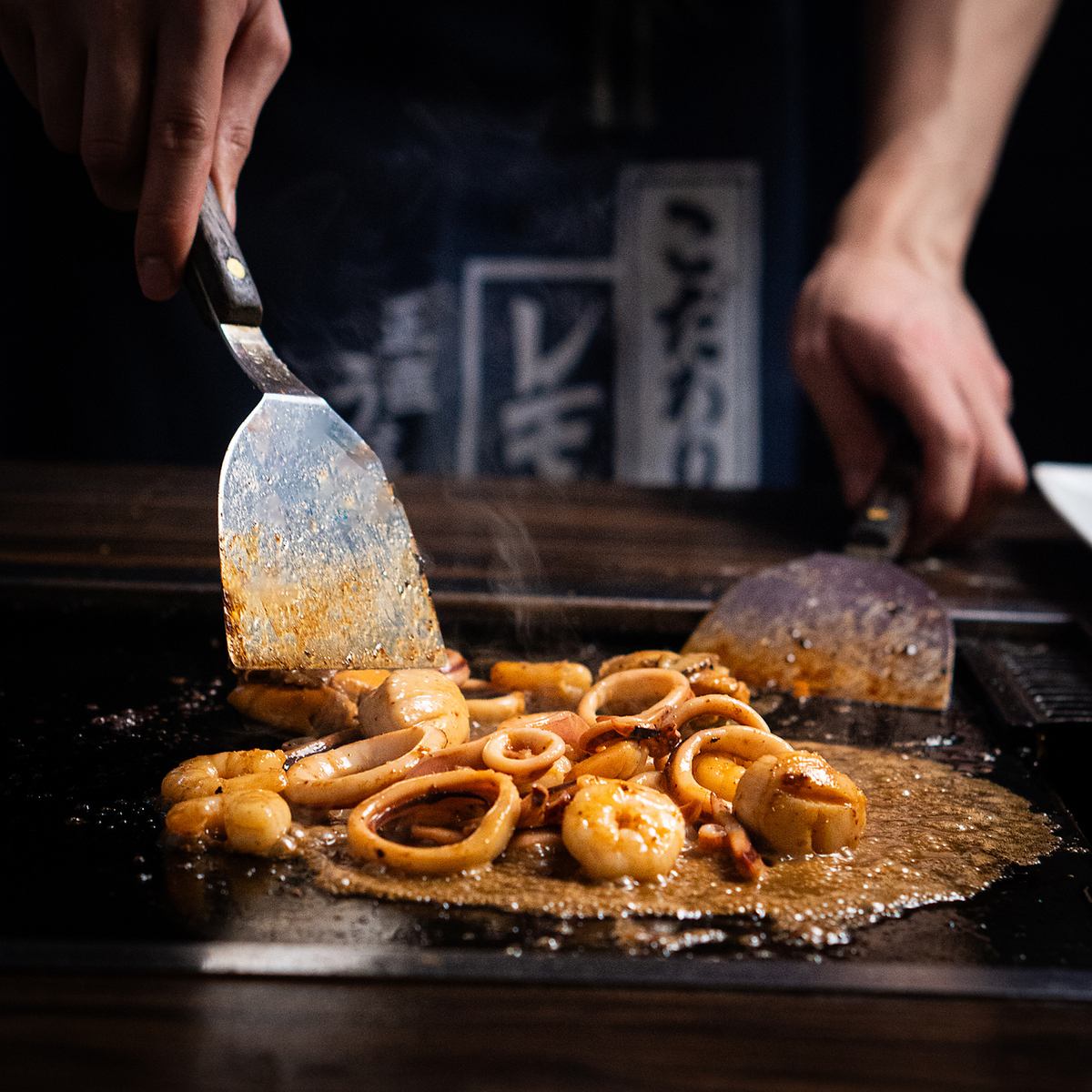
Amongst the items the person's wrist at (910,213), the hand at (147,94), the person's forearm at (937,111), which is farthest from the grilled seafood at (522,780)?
the person's forearm at (937,111)

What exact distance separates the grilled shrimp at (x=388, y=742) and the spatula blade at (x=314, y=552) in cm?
4

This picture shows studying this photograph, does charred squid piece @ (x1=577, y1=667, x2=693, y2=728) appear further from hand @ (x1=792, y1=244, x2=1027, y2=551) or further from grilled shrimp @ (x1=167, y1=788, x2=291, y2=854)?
hand @ (x1=792, y1=244, x2=1027, y2=551)

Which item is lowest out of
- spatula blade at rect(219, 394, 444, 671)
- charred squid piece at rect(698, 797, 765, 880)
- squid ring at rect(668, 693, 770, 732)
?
charred squid piece at rect(698, 797, 765, 880)

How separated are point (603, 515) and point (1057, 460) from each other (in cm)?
249

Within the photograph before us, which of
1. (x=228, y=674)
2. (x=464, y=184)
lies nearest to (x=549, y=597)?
(x=228, y=674)

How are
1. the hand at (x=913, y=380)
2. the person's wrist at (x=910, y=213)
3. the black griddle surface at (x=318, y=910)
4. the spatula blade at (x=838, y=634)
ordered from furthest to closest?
1. the person's wrist at (x=910, y=213)
2. the hand at (x=913, y=380)
3. the spatula blade at (x=838, y=634)
4. the black griddle surface at (x=318, y=910)

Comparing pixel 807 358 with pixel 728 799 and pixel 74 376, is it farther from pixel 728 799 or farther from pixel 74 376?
pixel 74 376

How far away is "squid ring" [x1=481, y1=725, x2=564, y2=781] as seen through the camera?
147 centimetres

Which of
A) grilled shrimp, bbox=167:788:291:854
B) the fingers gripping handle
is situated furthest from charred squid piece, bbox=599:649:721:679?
the fingers gripping handle

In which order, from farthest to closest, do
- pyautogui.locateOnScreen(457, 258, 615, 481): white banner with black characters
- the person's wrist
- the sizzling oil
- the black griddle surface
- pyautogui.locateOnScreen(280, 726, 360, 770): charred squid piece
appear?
pyautogui.locateOnScreen(457, 258, 615, 481): white banner with black characters → the person's wrist → pyautogui.locateOnScreen(280, 726, 360, 770): charred squid piece → the sizzling oil → the black griddle surface

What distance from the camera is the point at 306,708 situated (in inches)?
69.6

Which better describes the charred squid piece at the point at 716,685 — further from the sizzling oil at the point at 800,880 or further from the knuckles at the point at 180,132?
the knuckles at the point at 180,132

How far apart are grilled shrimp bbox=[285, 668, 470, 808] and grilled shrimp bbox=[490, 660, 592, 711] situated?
0.20 m

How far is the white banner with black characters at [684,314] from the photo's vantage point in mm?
4379
